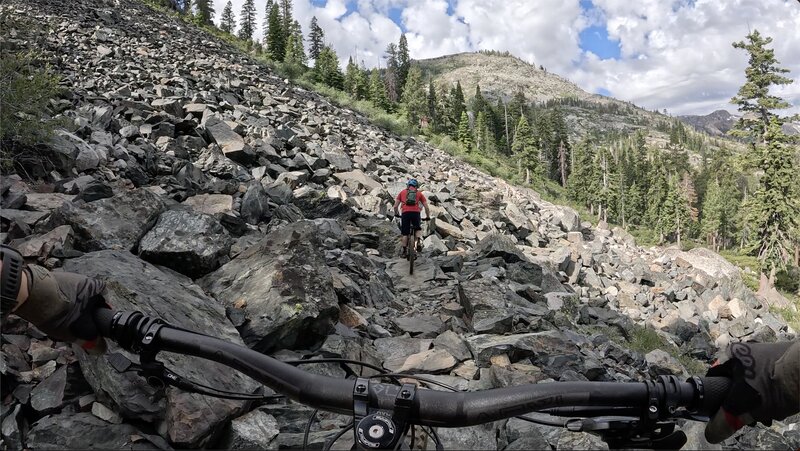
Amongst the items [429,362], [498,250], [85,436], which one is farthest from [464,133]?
[85,436]

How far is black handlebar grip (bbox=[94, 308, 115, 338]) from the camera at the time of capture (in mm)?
2213

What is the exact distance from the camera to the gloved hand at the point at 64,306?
2.03 meters

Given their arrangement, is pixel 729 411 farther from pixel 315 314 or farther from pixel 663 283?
pixel 663 283

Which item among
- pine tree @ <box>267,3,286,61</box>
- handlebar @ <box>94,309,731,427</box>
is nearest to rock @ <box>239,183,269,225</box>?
handlebar @ <box>94,309,731,427</box>

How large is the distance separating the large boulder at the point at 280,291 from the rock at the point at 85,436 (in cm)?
151

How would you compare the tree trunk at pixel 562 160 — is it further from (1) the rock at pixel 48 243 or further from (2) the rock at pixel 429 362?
(1) the rock at pixel 48 243

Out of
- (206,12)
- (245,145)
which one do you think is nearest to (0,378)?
(245,145)

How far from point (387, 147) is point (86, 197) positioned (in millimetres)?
21412

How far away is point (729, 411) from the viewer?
179cm

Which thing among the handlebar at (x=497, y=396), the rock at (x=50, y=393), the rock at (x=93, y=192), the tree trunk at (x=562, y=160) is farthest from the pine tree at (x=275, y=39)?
the tree trunk at (x=562, y=160)

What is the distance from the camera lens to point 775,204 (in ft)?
103

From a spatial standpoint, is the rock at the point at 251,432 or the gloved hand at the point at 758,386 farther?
the rock at the point at 251,432

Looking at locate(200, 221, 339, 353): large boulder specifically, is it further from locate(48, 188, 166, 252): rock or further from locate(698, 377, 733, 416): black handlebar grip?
locate(698, 377, 733, 416): black handlebar grip

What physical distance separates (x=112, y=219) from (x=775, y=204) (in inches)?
1558
